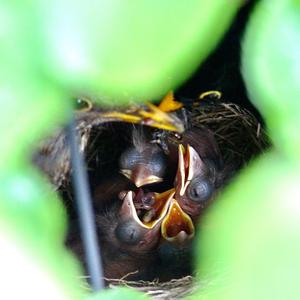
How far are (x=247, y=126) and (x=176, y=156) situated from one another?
0.44 feet

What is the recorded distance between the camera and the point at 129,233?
879mm

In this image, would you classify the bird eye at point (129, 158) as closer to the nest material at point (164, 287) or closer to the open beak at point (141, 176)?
the open beak at point (141, 176)

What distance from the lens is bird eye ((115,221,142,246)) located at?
2.85 ft

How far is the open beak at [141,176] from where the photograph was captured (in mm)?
872

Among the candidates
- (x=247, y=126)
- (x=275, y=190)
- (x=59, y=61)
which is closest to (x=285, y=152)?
(x=275, y=190)

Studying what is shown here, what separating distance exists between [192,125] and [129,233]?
163mm

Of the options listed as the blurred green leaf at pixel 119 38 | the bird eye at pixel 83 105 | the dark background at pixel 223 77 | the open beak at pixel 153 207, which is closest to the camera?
the blurred green leaf at pixel 119 38

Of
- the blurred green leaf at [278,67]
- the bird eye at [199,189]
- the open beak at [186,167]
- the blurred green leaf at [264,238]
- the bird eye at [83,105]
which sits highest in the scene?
the blurred green leaf at [278,67]

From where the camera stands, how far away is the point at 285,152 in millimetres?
362

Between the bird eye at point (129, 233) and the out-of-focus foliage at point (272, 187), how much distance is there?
1.64ft

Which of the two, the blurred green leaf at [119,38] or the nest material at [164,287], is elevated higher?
the blurred green leaf at [119,38]

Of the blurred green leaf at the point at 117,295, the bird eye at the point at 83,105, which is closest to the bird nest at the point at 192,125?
the bird eye at the point at 83,105

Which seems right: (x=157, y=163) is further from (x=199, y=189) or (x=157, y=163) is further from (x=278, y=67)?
(x=278, y=67)

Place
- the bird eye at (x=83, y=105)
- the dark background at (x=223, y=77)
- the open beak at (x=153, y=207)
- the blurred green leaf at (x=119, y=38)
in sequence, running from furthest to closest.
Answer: the open beak at (x=153, y=207)
the dark background at (x=223, y=77)
the bird eye at (x=83, y=105)
the blurred green leaf at (x=119, y=38)
